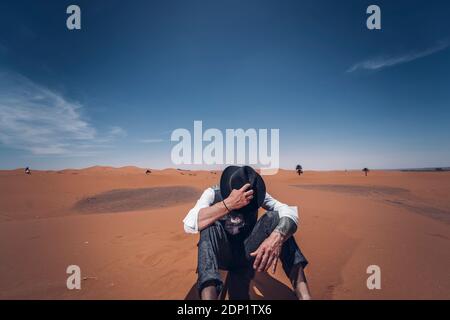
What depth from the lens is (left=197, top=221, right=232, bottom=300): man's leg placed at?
2.19 meters

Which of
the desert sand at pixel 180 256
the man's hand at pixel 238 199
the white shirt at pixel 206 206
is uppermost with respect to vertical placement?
the man's hand at pixel 238 199

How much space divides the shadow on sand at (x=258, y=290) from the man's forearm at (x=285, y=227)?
1047mm

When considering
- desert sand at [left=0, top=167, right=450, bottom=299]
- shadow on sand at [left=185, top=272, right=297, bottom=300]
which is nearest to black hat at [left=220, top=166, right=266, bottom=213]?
shadow on sand at [left=185, top=272, right=297, bottom=300]

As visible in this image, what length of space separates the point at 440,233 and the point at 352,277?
354 cm

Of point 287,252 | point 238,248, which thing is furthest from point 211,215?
point 287,252

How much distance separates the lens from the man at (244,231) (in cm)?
248

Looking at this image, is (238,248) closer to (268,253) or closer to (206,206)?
(268,253)

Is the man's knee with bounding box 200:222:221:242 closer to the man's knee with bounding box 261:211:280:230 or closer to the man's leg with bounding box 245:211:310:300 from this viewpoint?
the man's leg with bounding box 245:211:310:300

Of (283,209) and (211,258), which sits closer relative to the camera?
(211,258)

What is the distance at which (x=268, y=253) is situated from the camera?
8.09 feet

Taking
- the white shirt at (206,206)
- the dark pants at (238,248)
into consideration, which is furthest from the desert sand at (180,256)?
the white shirt at (206,206)

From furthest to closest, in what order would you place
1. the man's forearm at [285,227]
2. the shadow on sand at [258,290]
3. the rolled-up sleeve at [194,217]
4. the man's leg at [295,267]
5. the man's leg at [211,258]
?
the shadow on sand at [258,290] → the rolled-up sleeve at [194,217] → the man's forearm at [285,227] → the man's leg at [295,267] → the man's leg at [211,258]

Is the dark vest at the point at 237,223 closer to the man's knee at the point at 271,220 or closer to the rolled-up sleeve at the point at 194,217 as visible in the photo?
the man's knee at the point at 271,220

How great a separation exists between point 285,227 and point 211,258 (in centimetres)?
88
